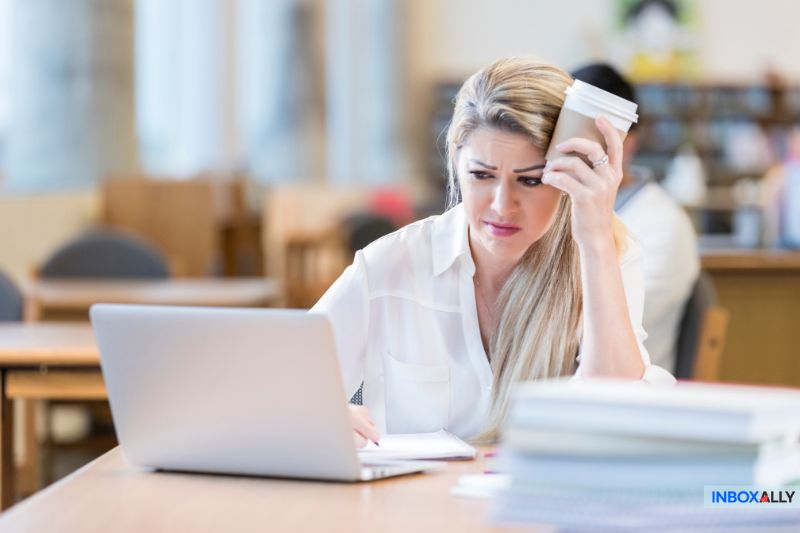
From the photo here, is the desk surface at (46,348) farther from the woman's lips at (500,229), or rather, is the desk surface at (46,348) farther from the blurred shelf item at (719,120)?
the blurred shelf item at (719,120)

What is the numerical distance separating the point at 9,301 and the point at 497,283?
5.73ft

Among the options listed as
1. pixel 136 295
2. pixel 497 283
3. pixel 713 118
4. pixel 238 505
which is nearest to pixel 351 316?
pixel 497 283

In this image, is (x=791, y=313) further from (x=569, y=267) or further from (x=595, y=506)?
(x=595, y=506)

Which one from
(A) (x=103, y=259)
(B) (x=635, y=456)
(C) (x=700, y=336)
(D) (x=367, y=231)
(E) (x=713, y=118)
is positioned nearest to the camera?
(B) (x=635, y=456)

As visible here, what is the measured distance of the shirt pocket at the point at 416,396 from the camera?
2004 millimetres

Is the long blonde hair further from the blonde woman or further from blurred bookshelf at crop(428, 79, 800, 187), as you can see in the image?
blurred bookshelf at crop(428, 79, 800, 187)

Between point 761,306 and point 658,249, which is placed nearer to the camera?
point 658,249

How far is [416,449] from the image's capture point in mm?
1718

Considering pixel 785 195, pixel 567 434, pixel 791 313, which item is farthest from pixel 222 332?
pixel 785 195

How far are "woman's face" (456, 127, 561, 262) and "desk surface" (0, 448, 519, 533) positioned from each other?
464mm

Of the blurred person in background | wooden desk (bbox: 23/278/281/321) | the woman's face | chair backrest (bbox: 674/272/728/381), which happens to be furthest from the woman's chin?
wooden desk (bbox: 23/278/281/321)

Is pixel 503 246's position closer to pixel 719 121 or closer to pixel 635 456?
pixel 635 456

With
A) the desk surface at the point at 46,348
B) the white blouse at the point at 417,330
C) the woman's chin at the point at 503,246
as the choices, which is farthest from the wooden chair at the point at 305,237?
the woman's chin at the point at 503,246

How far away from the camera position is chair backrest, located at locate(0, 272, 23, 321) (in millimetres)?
3381
